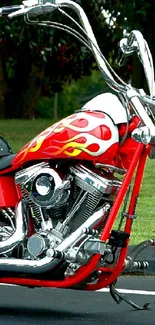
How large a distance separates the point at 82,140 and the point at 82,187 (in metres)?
0.29

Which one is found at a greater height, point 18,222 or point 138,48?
point 138,48

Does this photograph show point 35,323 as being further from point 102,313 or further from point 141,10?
point 141,10

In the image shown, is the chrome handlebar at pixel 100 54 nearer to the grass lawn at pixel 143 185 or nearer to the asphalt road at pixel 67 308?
the asphalt road at pixel 67 308

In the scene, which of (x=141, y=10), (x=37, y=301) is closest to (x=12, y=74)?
(x=141, y=10)

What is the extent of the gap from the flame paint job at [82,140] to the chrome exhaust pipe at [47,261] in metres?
0.34

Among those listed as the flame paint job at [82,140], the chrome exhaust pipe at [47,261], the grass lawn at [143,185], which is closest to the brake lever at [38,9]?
the flame paint job at [82,140]

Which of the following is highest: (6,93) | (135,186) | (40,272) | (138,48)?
(138,48)

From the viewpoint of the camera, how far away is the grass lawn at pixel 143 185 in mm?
11346

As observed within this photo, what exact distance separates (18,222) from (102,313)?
0.86 m

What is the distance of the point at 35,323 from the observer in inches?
286

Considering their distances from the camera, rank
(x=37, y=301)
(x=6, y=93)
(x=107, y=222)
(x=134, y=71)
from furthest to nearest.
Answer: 1. (x=6, y=93)
2. (x=134, y=71)
3. (x=37, y=301)
4. (x=107, y=222)

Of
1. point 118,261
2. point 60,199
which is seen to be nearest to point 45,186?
point 60,199

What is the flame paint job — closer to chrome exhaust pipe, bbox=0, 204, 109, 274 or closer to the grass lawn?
chrome exhaust pipe, bbox=0, 204, 109, 274

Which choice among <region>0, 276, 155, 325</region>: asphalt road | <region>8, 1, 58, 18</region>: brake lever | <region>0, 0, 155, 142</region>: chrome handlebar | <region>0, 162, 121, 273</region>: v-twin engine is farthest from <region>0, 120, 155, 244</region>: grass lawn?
<region>8, 1, 58, 18</region>: brake lever
